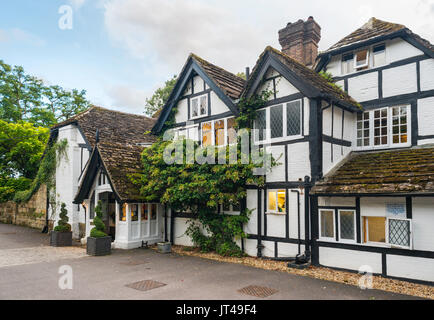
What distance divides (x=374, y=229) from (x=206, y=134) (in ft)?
25.6

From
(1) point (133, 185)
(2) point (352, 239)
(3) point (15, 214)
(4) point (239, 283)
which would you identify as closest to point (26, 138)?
(3) point (15, 214)

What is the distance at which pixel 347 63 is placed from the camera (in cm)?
1331

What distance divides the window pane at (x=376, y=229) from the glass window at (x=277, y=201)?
9.32 ft

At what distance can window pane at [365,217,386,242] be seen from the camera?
32.2ft

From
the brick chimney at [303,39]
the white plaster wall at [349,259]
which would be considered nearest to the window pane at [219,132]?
the white plaster wall at [349,259]

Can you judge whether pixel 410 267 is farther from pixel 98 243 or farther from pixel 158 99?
pixel 158 99

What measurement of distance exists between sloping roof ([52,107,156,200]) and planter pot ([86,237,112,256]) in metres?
1.84

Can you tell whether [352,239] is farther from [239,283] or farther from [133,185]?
[133,185]

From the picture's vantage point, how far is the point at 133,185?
47.8ft

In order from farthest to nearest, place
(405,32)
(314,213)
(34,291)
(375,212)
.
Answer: (405,32) < (314,213) < (375,212) < (34,291)

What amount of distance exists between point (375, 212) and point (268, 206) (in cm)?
374

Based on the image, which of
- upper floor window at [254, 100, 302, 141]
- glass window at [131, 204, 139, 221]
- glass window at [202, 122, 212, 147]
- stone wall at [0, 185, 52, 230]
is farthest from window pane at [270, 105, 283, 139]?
stone wall at [0, 185, 52, 230]

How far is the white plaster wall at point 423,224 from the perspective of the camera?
8.80 m

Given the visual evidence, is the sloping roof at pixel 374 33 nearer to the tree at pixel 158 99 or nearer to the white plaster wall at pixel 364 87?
the white plaster wall at pixel 364 87
